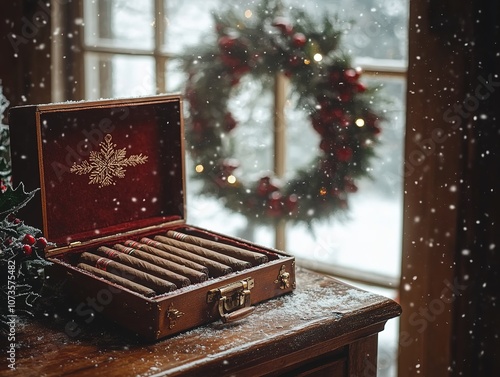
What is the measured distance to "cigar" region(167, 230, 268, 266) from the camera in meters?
1.37

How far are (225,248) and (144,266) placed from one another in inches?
6.8

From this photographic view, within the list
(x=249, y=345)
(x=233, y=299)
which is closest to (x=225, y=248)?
(x=233, y=299)

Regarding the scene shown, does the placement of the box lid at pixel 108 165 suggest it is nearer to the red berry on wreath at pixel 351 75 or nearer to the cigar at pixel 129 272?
the cigar at pixel 129 272

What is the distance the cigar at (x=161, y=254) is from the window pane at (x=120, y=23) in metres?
1.22

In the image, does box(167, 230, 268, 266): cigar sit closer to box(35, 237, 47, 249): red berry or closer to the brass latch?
the brass latch

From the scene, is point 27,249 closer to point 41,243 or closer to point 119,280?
point 41,243

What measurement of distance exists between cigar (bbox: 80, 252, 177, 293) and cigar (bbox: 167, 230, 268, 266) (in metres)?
0.19

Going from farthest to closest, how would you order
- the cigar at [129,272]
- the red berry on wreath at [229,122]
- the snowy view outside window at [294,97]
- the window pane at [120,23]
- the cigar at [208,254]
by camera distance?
the window pane at [120,23] < the red berry on wreath at [229,122] < the snowy view outside window at [294,97] < the cigar at [208,254] < the cigar at [129,272]

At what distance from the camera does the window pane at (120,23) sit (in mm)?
2507

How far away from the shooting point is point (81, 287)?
4.25 ft

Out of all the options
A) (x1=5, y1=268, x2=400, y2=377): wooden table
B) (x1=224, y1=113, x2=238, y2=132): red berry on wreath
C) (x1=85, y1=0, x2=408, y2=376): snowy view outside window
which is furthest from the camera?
(x1=224, y1=113, x2=238, y2=132): red berry on wreath

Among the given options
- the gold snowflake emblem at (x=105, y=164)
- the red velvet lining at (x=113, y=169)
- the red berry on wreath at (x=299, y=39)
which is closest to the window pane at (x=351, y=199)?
the red berry on wreath at (x=299, y=39)

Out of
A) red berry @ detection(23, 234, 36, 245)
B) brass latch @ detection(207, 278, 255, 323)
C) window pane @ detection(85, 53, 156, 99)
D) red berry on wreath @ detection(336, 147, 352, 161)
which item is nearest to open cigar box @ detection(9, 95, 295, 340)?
brass latch @ detection(207, 278, 255, 323)

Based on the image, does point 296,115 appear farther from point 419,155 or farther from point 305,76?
point 419,155
